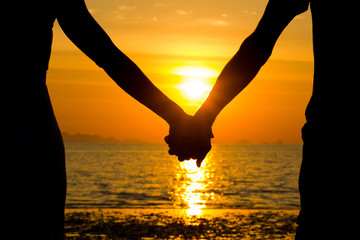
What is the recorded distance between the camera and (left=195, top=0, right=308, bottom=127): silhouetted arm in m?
3.04

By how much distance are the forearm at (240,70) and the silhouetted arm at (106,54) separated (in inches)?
12.9

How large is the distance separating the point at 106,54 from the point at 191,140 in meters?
1.00

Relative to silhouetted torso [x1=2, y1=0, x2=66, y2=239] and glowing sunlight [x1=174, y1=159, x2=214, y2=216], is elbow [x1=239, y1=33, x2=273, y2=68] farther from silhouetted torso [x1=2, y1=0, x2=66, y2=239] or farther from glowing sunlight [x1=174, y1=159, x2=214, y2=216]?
glowing sunlight [x1=174, y1=159, x2=214, y2=216]

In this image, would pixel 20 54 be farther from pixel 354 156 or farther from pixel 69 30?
pixel 354 156

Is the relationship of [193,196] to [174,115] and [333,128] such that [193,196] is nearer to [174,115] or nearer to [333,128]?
[174,115]

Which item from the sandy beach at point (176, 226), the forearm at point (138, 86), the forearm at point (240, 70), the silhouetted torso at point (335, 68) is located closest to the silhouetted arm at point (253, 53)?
the forearm at point (240, 70)

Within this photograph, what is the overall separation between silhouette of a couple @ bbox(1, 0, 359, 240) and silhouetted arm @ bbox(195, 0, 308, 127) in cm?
2

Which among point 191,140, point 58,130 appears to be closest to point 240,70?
point 191,140

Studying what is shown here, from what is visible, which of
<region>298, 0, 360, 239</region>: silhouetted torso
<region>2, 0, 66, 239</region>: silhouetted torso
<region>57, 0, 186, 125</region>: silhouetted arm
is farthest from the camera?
<region>57, 0, 186, 125</region>: silhouetted arm

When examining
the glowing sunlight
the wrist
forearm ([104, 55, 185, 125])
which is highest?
forearm ([104, 55, 185, 125])

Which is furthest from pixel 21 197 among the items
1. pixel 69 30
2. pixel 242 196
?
pixel 242 196

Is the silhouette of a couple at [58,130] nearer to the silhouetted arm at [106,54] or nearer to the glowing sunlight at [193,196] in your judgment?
the silhouetted arm at [106,54]

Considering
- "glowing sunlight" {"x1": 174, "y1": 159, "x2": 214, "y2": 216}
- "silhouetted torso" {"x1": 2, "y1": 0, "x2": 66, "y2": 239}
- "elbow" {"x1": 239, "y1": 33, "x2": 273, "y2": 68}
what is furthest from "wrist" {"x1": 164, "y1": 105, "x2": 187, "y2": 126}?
"glowing sunlight" {"x1": 174, "y1": 159, "x2": 214, "y2": 216}

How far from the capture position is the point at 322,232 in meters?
2.45
